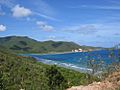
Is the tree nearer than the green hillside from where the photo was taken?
No

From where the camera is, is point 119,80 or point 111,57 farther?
point 111,57

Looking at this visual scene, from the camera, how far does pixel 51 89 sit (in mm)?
18156

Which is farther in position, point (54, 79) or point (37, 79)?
point (37, 79)

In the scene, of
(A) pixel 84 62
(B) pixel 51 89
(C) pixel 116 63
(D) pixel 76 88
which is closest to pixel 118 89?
(D) pixel 76 88

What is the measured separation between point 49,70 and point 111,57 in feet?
28.7

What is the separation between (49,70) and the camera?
65.8 ft

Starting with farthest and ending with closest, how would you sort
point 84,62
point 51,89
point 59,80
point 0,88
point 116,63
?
1. point 59,80
2. point 51,89
3. point 0,88
4. point 84,62
5. point 116,63

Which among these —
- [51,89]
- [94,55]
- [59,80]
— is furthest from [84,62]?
[59,80]

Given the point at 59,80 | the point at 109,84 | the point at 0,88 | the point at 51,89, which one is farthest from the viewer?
the point at 59,80

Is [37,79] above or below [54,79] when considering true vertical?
below

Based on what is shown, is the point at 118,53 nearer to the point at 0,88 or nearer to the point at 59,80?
the point at 0,88

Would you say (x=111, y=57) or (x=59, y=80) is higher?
(x=111, y=57)

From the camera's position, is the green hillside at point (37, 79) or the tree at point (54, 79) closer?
the green hillside at point (37, 79)

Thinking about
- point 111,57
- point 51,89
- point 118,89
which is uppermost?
point 111,57
